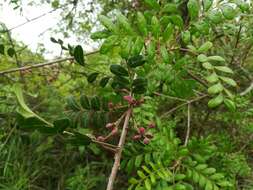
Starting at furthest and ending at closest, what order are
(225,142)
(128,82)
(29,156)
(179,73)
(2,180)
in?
(29,156) → (2,180) → (225,142) → (179,73) → (128,82)

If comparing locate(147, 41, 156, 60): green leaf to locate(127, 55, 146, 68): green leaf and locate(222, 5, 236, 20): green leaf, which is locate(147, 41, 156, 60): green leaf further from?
locate(222, 5, 236, 20): green leaf

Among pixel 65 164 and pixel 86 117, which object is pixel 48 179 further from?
pixel 86 117

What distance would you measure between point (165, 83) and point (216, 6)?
0.69 ft

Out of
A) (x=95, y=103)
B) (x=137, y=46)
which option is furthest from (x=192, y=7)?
(x=95, y=103)

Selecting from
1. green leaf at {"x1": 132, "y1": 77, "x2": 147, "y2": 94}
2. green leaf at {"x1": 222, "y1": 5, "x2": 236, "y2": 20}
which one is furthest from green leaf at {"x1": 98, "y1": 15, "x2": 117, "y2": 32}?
green leaf at {"x1": 222, "y1": 5, "x2": 236, "y2": 20}

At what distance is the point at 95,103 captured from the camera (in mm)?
819

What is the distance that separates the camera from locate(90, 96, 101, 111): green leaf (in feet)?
2.67

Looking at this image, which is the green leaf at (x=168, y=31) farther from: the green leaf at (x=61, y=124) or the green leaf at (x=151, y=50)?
the green leaf at (x=61, y=124)

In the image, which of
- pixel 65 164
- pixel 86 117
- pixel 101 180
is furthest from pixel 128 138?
pixel 86 117

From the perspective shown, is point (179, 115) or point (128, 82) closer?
point (128, 82)

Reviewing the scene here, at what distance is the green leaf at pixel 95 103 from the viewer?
813 millimetres

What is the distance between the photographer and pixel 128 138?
132 cm

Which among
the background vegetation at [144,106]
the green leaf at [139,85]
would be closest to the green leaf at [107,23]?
the background vegetation at [144,106]

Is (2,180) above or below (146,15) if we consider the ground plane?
below
